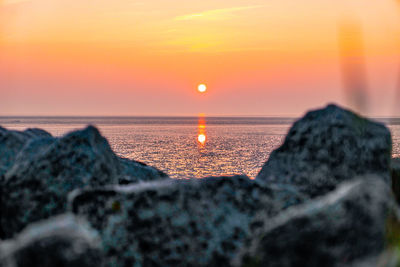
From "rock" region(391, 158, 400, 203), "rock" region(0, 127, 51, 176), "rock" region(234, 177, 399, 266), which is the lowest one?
"rock" region(391, 158, 400, 203)

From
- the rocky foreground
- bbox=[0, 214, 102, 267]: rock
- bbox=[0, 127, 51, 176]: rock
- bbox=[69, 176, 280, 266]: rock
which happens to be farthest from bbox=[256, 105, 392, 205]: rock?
bbox=[0, 127, 51, 176]: rock

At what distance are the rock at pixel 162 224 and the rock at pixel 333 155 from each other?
141 centimetres

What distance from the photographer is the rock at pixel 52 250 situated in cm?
347

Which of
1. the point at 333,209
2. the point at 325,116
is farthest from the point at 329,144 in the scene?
the point at 333,209

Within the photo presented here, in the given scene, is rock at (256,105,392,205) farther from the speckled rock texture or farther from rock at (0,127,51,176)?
rock at (0,127,51,176)

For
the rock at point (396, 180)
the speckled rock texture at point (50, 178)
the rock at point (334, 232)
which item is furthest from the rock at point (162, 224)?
the rock at point (396, 180)

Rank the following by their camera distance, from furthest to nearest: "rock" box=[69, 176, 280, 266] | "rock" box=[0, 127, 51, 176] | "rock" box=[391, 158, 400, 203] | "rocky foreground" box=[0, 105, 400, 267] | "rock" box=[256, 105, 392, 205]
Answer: "rock" box=[0, 127, 51, 176] → "rock" box=[391, 158, 400, 203] → "rock" box=[256, 105, 392, 205] → "rock" box=[69, 176, 280, 266] → "rocky foreground" box=[0, 105, 400, 267]

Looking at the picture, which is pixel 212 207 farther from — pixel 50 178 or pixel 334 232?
pixel 50 178

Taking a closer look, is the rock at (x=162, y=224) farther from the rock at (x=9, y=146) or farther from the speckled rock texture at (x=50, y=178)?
the rock at (x=9, y=146)

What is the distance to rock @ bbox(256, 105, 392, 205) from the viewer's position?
633cm

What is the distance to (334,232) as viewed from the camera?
142 inches

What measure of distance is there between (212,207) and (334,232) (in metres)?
1.98

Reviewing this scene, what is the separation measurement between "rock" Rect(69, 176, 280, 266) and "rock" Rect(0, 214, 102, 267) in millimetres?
1218

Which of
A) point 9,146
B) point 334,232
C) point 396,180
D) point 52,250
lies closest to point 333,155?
point 396,180
